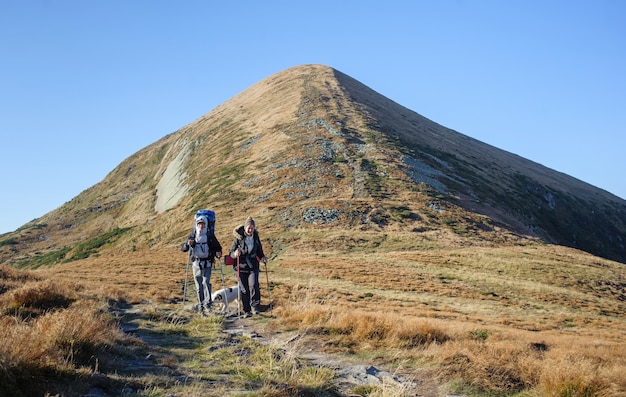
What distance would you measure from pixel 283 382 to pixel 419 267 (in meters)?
30.1

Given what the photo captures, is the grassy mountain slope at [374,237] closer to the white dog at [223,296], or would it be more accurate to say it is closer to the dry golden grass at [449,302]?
the dry golden grass at [449,302]


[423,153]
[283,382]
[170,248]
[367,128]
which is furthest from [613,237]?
[283,382]

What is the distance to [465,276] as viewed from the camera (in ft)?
110

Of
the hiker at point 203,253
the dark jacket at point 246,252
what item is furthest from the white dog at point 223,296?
the dark jacket at point 246,252

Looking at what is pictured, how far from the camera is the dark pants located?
14656 mm

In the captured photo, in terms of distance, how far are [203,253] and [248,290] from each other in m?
1.78

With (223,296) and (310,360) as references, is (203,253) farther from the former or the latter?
(310,360)

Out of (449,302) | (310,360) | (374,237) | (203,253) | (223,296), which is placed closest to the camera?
(310,360)

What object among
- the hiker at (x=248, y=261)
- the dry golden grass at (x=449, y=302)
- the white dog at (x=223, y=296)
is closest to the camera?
the dry golden grass at (x=449, y=302)

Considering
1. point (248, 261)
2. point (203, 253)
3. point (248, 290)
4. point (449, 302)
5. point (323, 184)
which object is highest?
point (323, 184)

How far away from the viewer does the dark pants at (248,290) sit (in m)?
14.7

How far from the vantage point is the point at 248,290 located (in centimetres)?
1481

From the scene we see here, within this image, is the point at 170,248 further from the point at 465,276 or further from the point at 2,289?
the point at 2,289

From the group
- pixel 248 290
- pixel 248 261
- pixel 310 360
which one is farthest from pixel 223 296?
pixel 310 360
